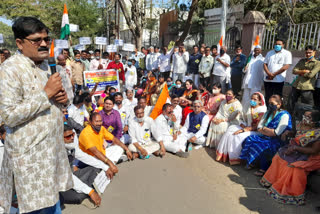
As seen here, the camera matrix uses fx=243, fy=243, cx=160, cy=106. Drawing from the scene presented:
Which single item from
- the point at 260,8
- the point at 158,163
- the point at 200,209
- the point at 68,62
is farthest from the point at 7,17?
the point at 200,209

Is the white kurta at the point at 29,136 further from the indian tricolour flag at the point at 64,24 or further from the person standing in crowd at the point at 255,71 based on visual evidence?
the person standing in crowd at the point at 255,71

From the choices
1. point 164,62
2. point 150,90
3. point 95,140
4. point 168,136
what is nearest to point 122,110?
point 168,136

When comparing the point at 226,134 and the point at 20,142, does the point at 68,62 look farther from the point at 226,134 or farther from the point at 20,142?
the point at 20,142

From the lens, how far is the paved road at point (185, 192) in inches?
116

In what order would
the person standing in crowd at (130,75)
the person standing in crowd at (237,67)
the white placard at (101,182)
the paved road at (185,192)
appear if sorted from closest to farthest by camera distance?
the paved road at (185,192), the white placard at (101,182), the person standing in crowd at (237,67), the person standing in crowd at (130,75)

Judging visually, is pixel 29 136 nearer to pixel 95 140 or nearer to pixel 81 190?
pixel 81 190

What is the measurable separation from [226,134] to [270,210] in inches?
63.4

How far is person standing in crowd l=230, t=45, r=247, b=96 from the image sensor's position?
6.57m

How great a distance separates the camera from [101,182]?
10.5 ft

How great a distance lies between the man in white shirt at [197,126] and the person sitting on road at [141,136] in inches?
30.9

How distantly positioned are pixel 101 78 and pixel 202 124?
3.47 m

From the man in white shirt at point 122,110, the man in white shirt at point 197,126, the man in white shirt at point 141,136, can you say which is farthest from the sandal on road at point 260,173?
the man in white shirt at point 122,110

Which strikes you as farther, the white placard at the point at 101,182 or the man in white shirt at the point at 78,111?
the man in white shirt at the point at 78,111

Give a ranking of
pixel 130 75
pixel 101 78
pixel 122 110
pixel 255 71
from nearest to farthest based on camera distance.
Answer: pixel 122 110
pixel 255 71
pixel 101 78
pixel 130 75
